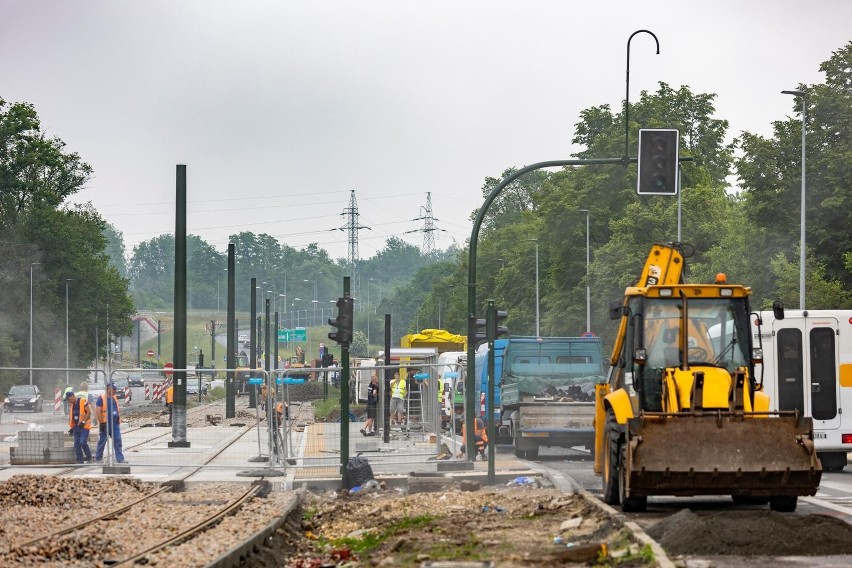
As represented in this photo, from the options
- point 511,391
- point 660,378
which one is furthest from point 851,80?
point 660,378

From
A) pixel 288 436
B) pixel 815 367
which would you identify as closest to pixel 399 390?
pixel 288 436

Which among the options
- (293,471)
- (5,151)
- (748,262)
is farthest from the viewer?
(5,151)

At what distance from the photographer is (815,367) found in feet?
80.5

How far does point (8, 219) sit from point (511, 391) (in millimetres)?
64919

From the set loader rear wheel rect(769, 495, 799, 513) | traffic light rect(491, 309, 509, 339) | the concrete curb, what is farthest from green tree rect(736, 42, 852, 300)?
loader rear wheel rect(769, 495, 799, 513)

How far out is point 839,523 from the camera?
14.2m

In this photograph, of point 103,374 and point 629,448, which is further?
point 103,374

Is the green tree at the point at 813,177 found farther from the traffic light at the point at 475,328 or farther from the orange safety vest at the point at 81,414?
the orange safety vest at the point at 81,414

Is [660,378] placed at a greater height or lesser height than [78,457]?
greater

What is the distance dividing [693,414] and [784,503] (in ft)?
5.44

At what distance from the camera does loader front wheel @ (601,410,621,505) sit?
16.9m

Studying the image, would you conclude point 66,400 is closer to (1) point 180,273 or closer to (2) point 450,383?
(1) point 180,273

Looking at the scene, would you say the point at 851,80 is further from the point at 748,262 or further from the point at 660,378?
the point at 660,378

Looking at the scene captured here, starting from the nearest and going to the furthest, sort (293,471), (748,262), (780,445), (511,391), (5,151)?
(780,445) < (293,471) < (511,391) < (748,262) < (5,151)
